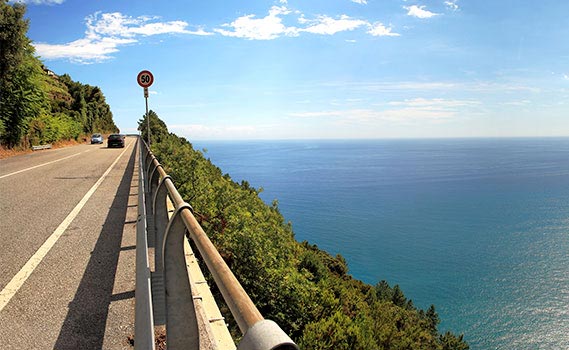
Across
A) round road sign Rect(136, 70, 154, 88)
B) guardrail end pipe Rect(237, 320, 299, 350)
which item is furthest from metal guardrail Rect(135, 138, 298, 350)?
round road sign Rect(136, 70, 154, 88)

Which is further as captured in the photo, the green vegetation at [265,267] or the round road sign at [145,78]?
the green vegetation at [265,267]

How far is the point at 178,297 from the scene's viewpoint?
182 cm

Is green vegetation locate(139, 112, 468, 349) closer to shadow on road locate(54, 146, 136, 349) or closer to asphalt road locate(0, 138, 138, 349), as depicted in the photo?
shadow on road locate(54, 146, 136, 349)

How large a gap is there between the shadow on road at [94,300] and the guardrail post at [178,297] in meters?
1.50

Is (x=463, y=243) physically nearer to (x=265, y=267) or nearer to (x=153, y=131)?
(x=153, y=131)

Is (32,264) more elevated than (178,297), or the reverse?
(178,297)

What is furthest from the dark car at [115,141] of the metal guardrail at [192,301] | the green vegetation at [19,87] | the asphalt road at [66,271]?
the metal guardrail at [192,301]

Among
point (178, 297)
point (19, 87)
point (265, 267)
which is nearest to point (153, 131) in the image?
point (19, 87)

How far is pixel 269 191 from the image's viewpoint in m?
131

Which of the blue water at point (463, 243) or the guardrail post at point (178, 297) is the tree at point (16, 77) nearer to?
the guardrail post at point (178, 297)

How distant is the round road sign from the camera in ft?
35.9

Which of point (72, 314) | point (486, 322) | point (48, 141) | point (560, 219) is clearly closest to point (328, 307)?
point (72, 314)

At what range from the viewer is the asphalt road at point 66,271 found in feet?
10.2

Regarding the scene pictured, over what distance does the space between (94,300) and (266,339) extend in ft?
11.2
